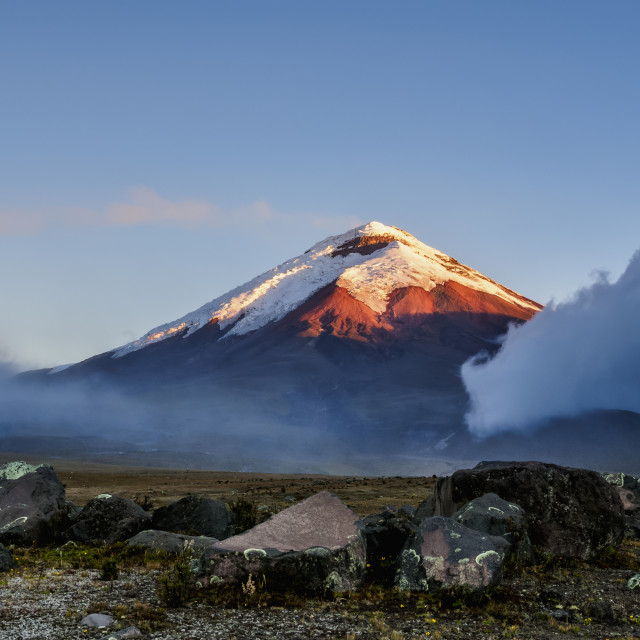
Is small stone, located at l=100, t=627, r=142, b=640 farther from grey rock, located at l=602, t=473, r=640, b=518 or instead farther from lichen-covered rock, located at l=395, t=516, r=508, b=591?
grey rock, located at l=602, t=473, r=640, b=518

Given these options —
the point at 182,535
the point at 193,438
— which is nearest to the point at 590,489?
the point at 182,535

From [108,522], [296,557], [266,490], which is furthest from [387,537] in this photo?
[266,490]

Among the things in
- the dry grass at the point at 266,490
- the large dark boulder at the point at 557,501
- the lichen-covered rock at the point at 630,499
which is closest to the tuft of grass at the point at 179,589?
the large dark boulder at the point at 557,501

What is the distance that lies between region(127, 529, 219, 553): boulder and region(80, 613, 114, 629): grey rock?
630 cm

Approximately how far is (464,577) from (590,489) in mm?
7866

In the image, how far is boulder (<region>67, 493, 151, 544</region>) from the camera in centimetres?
2086

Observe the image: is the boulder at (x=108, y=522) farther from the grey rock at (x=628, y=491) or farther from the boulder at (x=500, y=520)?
the grey rock at (x=628, y=491)

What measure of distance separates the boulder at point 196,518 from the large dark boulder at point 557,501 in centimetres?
781

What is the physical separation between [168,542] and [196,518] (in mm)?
3475

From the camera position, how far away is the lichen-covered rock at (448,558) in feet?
46.1

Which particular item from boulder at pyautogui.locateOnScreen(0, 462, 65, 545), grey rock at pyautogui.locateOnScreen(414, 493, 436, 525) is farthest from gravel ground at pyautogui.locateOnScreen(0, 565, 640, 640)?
grey rock at pyautogui.locateOnScreen(414, 493, 436, 525)

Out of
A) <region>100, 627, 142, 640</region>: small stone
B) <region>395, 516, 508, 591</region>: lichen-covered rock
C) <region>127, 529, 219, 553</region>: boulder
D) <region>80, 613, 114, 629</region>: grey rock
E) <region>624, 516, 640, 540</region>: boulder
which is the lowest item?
<region>127, 529, 219, 553</region>: boulder

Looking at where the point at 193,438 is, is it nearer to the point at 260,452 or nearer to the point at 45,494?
the point at 260,452

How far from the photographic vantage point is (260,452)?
187m
